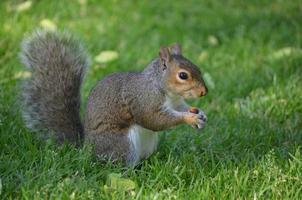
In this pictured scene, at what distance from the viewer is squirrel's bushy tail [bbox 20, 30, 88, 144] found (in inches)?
106

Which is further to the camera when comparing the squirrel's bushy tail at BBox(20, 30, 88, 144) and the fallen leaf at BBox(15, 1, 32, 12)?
the fallen leaf at BBox(15, 1, 32, 12)

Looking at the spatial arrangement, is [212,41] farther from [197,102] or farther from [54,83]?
[54,83]

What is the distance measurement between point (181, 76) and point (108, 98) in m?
0.32

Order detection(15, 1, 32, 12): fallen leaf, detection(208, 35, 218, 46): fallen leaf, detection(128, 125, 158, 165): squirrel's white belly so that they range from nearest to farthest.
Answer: detection(128, 125, 158, 165): squirrel's white belly < detection(15, 1, 32, 12): fallen leaf < detection(208, 35, 218, 46): fallen leaf

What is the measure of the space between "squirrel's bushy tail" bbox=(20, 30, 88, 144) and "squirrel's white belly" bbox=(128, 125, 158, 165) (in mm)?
258

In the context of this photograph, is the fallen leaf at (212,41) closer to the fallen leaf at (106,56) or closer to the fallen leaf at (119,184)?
the fallen leaf at (106,56)

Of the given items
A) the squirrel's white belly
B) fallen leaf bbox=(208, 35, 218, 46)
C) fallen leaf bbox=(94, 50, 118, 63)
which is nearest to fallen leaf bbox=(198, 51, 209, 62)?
fallen leaf bbox=(208, 35, 218, 46)

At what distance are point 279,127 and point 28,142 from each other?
1.19m

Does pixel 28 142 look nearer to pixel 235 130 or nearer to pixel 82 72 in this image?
pixel 82 72

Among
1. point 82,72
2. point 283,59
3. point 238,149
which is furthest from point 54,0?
point 238,149

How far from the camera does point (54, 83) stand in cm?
270

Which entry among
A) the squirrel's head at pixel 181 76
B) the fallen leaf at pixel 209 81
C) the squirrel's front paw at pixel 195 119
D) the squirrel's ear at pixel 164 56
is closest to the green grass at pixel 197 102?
the fallen leaf at pixel 209 81

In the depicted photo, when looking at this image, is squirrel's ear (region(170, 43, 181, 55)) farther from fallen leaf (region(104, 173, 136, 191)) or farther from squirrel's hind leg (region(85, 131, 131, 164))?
fallen leaf (region(104, 173, 136, 191))

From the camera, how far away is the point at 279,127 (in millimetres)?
3047
